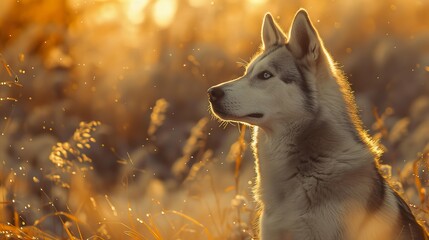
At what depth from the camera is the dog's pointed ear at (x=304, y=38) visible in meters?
3.49

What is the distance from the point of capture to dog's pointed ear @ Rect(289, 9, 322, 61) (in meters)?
3.49

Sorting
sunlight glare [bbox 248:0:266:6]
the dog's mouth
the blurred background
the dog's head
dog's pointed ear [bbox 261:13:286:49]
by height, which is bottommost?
the blurred background

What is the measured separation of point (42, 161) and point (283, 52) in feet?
8.12

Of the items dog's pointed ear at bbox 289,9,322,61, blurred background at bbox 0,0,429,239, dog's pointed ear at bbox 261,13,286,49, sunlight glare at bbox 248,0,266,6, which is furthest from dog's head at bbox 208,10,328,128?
sunlight glare at bbox 248,0,266,6

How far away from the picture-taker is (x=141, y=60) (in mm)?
8867

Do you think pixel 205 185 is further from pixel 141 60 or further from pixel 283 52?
pixel 141 60

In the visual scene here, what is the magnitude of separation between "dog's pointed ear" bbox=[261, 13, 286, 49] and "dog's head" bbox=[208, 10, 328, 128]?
9.6 inches

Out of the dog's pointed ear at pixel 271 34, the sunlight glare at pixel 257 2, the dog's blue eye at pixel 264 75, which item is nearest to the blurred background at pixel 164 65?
the sunlight glare at pixel 257 2

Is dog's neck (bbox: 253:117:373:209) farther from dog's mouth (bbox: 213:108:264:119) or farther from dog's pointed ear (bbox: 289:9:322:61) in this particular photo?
dog's pointed ear (bbox: 289:9:322:61)

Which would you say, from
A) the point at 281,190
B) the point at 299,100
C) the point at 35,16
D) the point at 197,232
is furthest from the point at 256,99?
the point at 35,16

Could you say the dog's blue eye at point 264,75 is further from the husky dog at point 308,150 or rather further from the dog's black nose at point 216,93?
the dog's black nose at point 216,93

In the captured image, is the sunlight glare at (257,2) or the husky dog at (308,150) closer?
the husky dog at (308,150)

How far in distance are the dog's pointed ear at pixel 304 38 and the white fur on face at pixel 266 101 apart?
9 centimetres

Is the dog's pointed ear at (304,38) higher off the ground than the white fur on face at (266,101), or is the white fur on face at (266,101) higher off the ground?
the dog's pointed ear at (304,38)
